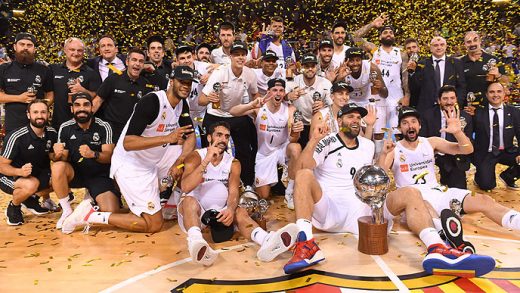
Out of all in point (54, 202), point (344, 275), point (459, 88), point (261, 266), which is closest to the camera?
point (344, 275)

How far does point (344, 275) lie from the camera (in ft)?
11.8

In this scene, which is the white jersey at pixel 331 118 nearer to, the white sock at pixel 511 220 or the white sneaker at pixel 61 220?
the white sock at pixel 511 220

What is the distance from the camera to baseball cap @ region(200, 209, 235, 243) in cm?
446

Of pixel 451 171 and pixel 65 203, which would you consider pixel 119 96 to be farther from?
pixel 451 171

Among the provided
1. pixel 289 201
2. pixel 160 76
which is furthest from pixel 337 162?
pixel 160 76

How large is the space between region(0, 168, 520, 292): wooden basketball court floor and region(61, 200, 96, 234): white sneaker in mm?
98

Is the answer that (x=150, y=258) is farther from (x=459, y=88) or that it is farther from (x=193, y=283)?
(x=459, y=88)

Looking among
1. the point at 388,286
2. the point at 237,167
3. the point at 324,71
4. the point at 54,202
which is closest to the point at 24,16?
the point at 54,202

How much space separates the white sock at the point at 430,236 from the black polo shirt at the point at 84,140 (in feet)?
11.3

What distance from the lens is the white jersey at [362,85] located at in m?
6.54

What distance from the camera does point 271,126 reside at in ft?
19.4

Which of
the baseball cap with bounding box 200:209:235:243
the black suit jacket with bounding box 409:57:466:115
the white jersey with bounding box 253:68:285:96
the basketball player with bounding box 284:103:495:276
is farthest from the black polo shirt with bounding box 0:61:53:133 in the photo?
the black suit jacket with bounding box 409:57:466:115

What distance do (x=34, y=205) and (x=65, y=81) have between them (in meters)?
1.57

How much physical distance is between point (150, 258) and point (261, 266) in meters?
1.01
